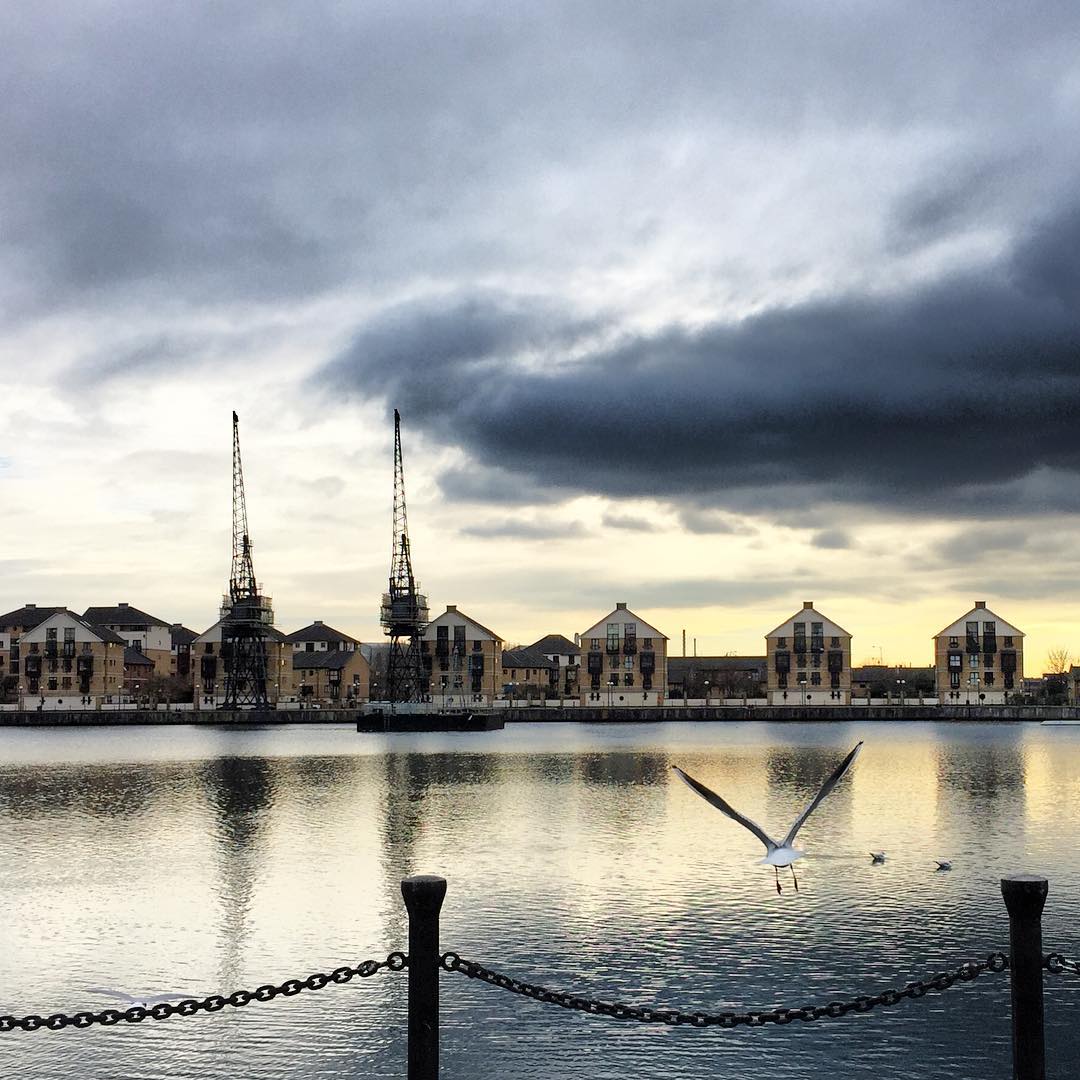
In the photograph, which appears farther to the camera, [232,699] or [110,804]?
[232,699]

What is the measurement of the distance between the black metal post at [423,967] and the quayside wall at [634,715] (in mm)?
165582

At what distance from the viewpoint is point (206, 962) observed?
84.0 feet

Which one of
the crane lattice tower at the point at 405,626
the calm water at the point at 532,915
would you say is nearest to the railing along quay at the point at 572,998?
the calm water at the point at 532,915

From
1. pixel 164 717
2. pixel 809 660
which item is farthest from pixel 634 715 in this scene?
pixel 164 717

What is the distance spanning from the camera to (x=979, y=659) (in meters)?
189

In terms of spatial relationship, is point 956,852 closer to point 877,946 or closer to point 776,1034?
point 877,946

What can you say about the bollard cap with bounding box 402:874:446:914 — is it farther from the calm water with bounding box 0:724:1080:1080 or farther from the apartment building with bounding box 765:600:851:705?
the apartment building with bounding box 765:600:851:705

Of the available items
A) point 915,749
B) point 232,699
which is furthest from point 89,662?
point 915,749

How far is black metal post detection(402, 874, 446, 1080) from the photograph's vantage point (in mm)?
10172

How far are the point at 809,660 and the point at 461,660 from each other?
2139 inches

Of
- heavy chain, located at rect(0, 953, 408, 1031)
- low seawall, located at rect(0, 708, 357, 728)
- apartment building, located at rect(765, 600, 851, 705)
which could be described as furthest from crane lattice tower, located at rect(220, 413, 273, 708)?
heavy chain, located at rect(0, 953, 408, 1031)

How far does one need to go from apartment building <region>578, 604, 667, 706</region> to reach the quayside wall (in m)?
9.15

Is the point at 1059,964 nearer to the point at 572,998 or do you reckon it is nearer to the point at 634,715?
the point at 572,998

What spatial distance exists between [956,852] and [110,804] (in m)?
39.3
